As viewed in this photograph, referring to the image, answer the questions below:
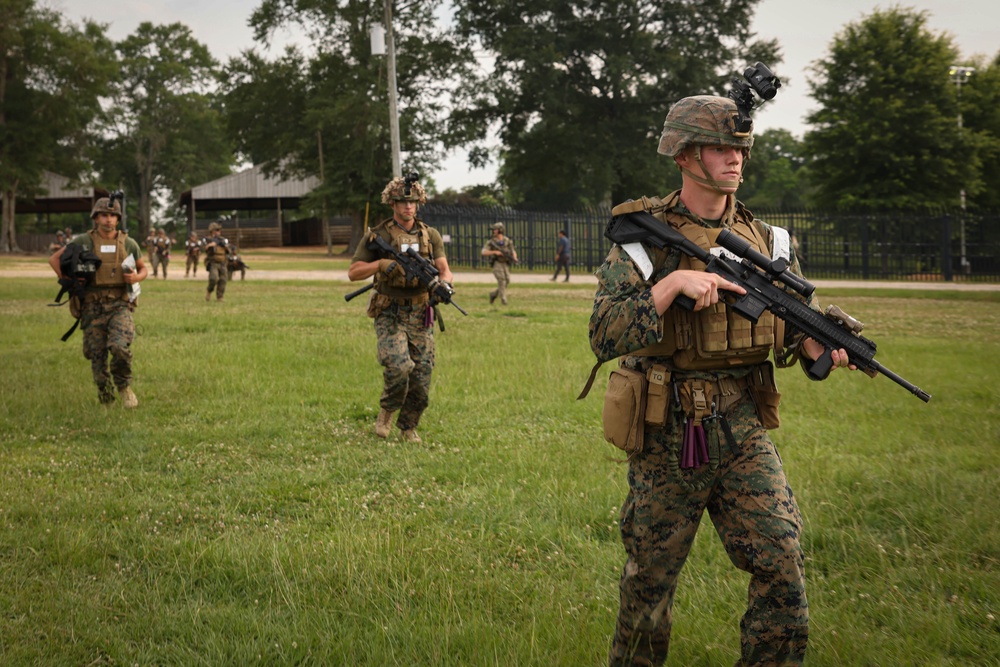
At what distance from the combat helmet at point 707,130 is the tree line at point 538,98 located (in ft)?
125

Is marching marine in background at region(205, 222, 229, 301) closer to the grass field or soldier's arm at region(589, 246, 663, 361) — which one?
the grass field

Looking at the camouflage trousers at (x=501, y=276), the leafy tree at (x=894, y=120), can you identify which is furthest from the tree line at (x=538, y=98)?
the camouflage trousers at (x=501, y=276)

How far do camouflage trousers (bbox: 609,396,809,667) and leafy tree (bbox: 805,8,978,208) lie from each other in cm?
→ 4173

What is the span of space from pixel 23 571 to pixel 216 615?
1312 millimetres

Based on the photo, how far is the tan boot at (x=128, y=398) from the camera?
1018cm

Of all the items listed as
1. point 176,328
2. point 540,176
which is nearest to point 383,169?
point 540,176

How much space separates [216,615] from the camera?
15.1 feet

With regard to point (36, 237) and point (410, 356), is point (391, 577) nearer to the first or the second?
point (410, 356)

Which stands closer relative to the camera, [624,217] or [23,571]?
[624,217]

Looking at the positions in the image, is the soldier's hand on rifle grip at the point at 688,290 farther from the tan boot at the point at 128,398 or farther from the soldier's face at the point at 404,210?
the tan boot at the point at 128,398

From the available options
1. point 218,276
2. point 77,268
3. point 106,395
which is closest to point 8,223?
point 218,276

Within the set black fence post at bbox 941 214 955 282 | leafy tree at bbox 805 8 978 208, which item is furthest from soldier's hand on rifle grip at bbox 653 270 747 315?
leafy tree at bbox 805 8 978 208

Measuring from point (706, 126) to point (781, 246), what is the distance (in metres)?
0.60

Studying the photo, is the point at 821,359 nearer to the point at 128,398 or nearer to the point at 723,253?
the point at 723,253
